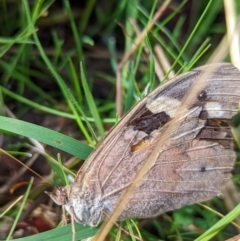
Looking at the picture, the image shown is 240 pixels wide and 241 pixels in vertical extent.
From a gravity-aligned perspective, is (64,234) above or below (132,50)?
below

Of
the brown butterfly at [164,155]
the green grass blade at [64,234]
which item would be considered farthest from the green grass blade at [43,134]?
the green grass blade at [64,234]

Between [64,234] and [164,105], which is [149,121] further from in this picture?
[64,234]

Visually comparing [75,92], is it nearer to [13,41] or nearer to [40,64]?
[40,64]

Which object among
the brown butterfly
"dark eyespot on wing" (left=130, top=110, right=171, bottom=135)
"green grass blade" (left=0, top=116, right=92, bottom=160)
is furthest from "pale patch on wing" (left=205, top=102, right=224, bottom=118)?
"green grass blade" (left=0, top=116, right=92, bottom=160)

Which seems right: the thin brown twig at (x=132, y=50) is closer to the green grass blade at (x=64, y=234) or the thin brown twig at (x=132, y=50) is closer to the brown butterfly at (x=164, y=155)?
the brown butterfly at (x=164, y=155)

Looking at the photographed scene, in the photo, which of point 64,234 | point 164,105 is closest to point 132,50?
point 164,105

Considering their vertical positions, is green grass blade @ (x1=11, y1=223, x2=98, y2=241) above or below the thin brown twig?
below

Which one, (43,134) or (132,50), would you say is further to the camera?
(132,50)

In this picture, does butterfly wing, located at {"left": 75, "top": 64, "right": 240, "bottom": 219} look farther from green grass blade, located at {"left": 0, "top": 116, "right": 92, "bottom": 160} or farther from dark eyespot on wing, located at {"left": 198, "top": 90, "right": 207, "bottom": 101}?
green grass blade, located at {"left": 0, "top": 116, "right": 92, "bottom": 160}
